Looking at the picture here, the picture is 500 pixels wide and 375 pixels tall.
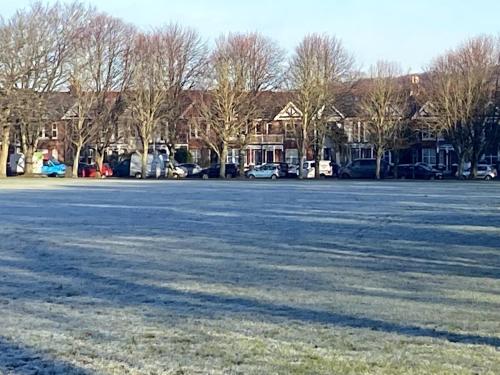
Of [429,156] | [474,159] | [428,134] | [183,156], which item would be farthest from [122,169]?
[429,156]

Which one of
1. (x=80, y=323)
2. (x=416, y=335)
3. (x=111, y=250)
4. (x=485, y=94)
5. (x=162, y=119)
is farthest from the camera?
(x=162, y=119)

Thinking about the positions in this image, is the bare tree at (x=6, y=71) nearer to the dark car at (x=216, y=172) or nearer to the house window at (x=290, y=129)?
the dark car at (x=216, y=172)

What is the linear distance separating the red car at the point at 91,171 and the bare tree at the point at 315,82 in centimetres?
1866

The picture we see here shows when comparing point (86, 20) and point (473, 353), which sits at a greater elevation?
point (86, 20)

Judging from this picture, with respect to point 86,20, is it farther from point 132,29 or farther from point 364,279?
point 364,279

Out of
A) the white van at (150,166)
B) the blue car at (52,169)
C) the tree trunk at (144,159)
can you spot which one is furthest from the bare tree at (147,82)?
the blue car at (52,169)

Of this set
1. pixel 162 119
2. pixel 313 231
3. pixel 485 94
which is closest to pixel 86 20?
pixel 162 119

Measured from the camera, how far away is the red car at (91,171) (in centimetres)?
7931

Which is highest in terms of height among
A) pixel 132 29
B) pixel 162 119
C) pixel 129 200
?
pixel 132 29

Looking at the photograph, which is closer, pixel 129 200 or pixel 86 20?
pixel 129 200

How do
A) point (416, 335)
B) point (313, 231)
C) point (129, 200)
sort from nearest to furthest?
point (416, 335)
point (313, 231)
point (129, 200)

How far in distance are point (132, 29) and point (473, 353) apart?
69.5 m

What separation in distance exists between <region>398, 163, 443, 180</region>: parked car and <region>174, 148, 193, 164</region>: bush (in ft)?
78.2

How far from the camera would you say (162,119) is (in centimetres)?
7662
